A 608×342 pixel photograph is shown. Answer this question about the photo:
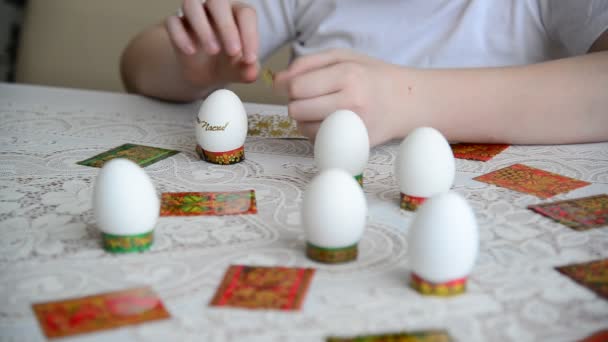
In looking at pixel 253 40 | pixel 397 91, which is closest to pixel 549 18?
pixel 397 91

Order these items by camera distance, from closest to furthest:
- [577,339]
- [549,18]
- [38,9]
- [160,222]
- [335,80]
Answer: [577,339] → [160,222] → [335,80] → [549,18] → [38,9]

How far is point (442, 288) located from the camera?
1.52 ft

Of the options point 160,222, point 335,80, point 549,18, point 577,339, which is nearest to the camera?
point 577,339

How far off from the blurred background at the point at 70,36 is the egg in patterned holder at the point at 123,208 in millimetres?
1373

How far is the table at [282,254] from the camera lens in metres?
0.43

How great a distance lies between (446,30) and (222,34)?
18.0 inches

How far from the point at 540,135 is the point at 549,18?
29 cm

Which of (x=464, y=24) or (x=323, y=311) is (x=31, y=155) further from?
(x=464, y=24)

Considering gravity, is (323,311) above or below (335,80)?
below

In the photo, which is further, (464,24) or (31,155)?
(464,24)

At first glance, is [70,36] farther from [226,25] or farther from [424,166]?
[424,166]

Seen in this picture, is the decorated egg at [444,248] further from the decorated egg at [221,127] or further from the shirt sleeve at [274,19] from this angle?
the shirt sleeve at [274,19]

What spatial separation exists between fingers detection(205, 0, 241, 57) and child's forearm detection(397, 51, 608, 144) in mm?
260

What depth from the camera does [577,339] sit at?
0.41m
